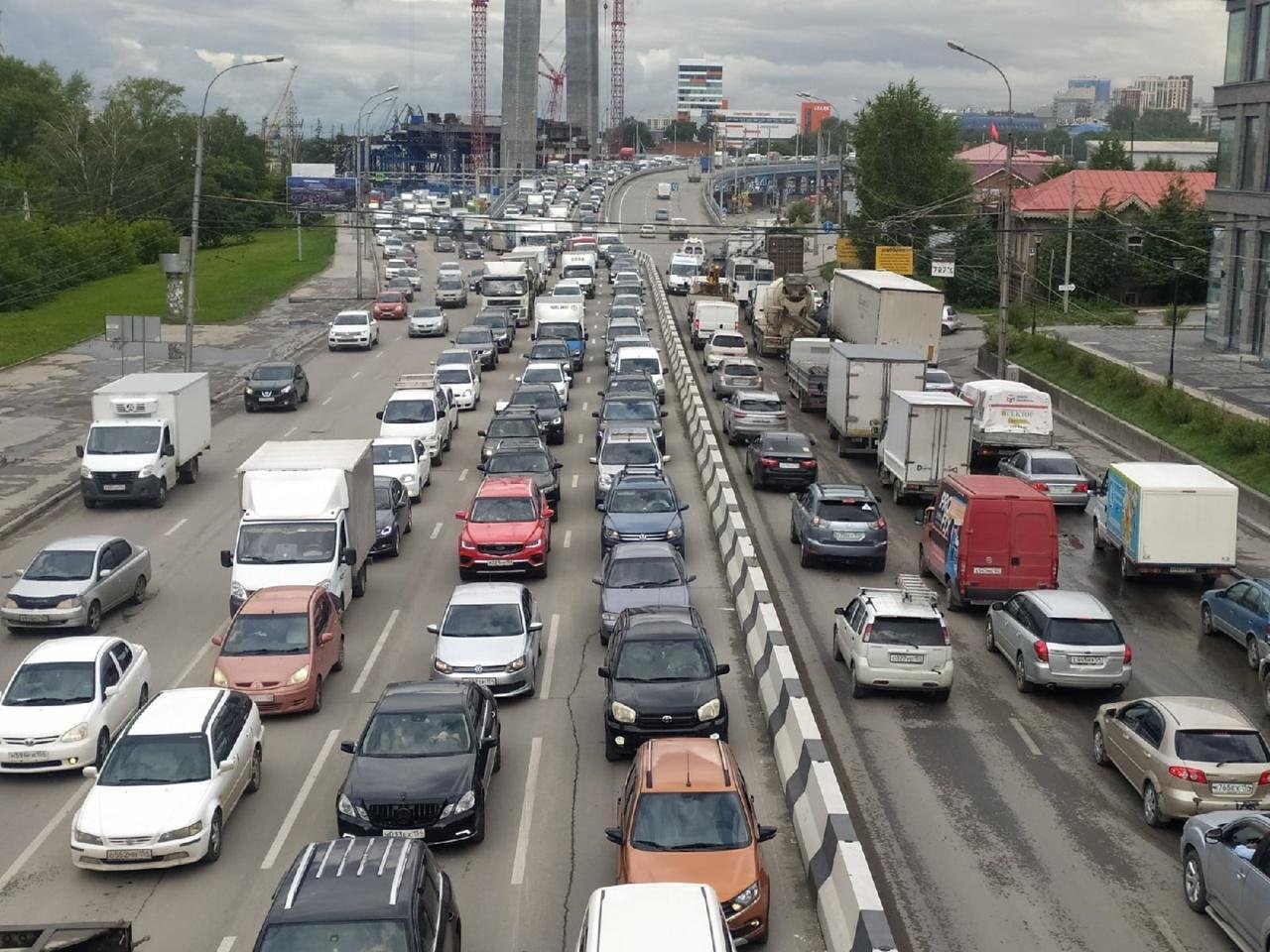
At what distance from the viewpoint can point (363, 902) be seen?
11.1 metres

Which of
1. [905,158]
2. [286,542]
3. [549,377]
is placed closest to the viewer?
[286,542]

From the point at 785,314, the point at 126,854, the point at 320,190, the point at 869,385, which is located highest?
the point at 320,190

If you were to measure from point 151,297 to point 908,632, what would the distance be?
65762mm

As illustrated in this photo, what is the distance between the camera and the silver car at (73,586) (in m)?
23.6

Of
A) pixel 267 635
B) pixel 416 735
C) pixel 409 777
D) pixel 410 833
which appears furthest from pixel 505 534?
pixel 410 833

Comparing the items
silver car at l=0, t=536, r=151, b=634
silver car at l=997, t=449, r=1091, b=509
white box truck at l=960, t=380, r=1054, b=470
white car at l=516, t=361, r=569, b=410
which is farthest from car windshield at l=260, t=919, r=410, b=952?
white car at l=516, t=361, r=569, b=410

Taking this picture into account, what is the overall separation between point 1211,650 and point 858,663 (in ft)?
23.7

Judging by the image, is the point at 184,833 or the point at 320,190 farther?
the point at 320,190

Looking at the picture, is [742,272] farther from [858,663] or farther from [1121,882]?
[1121,882]

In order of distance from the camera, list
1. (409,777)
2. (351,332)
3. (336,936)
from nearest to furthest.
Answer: (336,936) < (409,777) < (351,332)

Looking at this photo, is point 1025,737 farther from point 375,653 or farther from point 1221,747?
point 375,653

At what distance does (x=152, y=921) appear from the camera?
1384 cm

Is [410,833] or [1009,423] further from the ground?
[1009,423]

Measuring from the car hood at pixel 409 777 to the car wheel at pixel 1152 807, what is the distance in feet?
24.4
